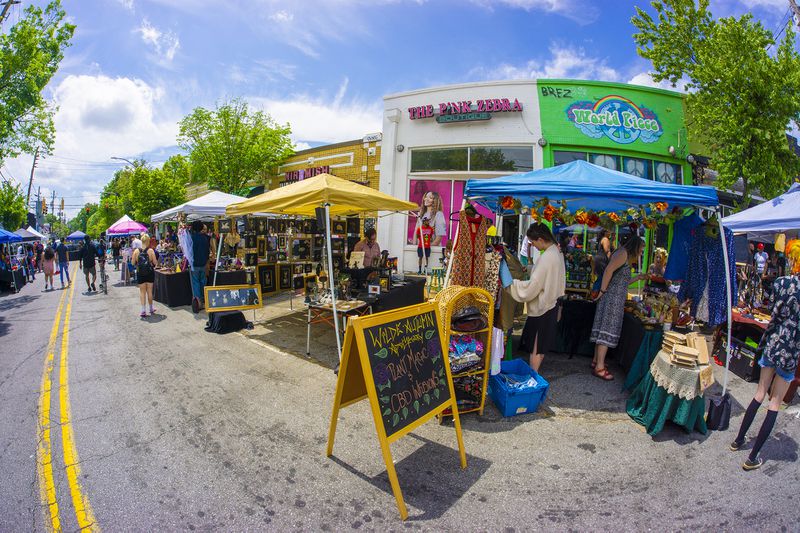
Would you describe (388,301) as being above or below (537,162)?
below

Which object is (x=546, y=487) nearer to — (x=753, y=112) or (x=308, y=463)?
(x=308, y=463)

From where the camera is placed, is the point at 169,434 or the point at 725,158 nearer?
the point at 169,434

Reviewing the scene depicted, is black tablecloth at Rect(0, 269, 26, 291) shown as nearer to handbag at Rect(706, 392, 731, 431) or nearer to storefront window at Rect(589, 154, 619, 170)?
handbag at Rect(706, 392, 731, 431)

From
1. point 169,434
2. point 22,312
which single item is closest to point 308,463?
point 169,434

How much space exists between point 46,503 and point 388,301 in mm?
4842

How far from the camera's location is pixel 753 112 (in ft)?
33.4

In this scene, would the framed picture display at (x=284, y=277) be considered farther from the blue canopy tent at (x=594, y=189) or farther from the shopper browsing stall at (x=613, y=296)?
the shopper browsing stall at (x=613, y=296)

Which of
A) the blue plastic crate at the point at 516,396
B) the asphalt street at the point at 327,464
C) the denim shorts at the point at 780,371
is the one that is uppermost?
the denim shorts at the point at 780,371

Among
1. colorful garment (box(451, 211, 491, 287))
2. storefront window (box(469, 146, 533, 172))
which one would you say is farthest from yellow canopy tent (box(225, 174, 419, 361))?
storefront window (box(469, 146, 533, 172))

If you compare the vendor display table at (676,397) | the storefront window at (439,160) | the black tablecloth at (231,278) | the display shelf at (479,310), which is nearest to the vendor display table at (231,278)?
the black tablecloth at (231,278)

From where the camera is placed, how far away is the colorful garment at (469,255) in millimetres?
5316

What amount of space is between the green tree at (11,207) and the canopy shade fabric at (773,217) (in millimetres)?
25701

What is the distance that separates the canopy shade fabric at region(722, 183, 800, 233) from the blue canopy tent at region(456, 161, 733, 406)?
3409 millimetres

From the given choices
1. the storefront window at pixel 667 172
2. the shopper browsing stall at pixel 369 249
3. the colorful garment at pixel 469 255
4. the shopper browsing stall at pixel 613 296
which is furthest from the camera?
the storefront window at pixel 667 172
